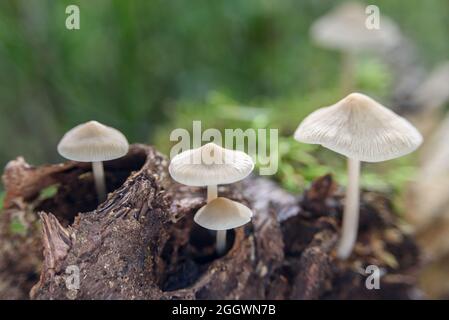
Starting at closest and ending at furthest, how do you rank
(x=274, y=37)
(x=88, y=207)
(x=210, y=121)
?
(x=88, y=207), (x=210, y=121), (x=274, y=37)

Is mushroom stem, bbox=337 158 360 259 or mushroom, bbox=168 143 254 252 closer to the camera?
mushroom, bbox=168 143 254 252

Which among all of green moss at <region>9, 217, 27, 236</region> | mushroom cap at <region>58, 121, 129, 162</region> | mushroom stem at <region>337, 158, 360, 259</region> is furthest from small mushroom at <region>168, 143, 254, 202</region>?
green moss at <region>9, 217, 27, 236</region>

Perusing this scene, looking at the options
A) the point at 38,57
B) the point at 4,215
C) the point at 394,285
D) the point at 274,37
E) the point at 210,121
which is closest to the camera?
the point at 4,215

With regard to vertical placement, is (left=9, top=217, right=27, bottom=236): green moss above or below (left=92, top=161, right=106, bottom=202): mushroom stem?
below

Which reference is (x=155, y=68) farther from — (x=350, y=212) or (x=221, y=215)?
(x=221, y=215)

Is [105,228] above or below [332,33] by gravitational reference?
below

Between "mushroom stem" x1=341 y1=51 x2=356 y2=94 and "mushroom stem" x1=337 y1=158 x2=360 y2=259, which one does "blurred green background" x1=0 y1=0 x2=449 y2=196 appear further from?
"mushroom stem" x1=337 y1=158 x2=360 y2=259

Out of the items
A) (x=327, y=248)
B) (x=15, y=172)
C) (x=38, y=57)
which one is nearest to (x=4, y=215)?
(x=15, y=172)

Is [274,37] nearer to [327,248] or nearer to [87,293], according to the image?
[327,248]
